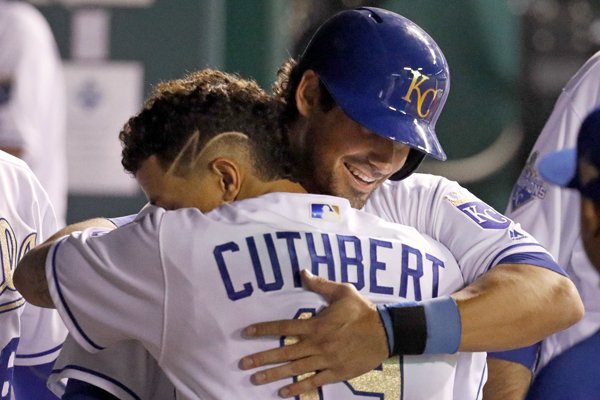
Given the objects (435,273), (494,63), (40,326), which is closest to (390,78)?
(435,273)

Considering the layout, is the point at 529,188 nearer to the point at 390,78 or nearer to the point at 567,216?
the point at 567,216

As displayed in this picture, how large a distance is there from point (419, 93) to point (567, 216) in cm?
82

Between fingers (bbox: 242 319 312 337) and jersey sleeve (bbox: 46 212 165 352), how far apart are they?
157mm

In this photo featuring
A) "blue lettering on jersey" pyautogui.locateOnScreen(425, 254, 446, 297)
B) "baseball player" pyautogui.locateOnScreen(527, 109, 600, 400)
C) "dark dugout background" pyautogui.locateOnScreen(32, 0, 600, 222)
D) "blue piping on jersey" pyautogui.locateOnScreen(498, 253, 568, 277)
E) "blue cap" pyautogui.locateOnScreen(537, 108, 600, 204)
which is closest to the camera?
"blue cap" pyautogui.locateOnScreen(537, 108, 600, 204)

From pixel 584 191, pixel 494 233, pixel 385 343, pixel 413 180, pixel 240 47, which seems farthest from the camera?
pixel 240 47

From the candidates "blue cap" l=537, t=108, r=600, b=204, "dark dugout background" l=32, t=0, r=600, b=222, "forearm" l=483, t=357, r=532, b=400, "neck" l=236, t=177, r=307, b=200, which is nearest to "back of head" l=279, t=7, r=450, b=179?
"neck" l=236, t=177, r=307, b=200

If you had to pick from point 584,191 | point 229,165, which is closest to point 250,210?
point 229,165

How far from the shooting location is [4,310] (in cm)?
272

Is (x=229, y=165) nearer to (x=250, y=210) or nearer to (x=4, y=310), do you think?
(x=250, y=210)

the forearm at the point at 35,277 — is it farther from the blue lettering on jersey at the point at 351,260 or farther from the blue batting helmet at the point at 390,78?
the blue batting helmet at the point at 390,78

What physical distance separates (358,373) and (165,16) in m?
3.74

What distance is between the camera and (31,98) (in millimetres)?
5156

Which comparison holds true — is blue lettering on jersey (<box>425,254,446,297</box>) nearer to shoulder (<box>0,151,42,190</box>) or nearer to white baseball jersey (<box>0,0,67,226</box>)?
shoulder (<box>0,151,42,190</box>)

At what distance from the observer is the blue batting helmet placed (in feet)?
7.97
